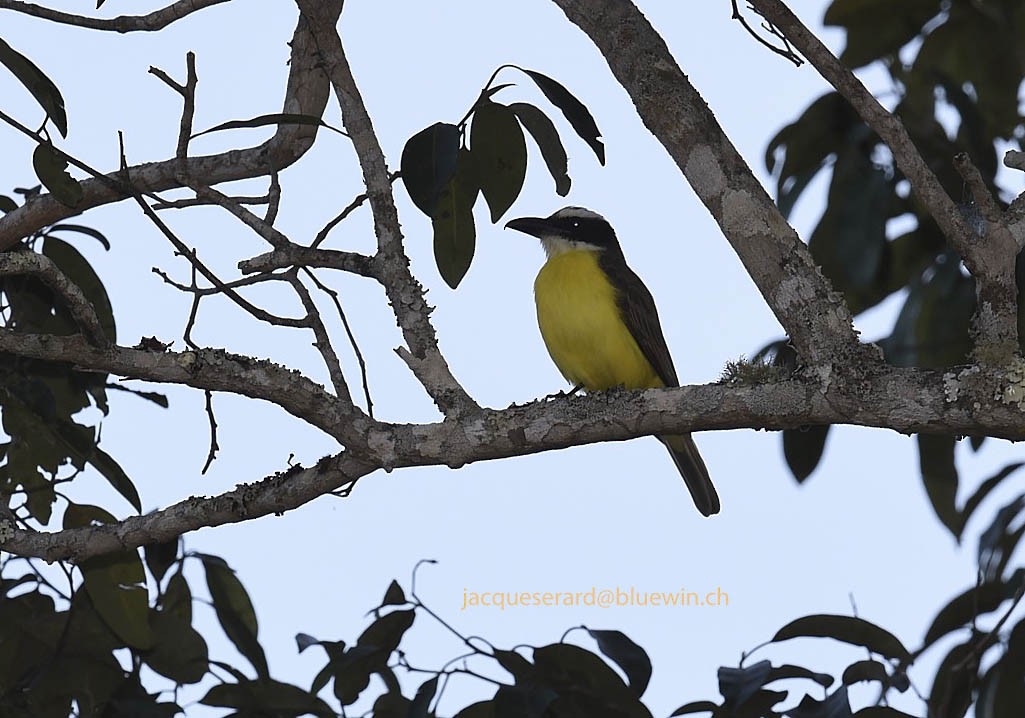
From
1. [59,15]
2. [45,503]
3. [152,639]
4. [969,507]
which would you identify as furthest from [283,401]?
[969,507]

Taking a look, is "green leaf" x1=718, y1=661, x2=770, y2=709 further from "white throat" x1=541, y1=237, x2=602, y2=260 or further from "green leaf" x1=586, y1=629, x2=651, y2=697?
"white throat" x1=541, y1=237, x2=602, y2=260

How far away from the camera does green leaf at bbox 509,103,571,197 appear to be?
3355 mm

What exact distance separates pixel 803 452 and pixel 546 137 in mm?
1929

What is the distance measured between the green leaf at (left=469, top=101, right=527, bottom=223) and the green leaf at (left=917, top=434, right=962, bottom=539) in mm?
2320

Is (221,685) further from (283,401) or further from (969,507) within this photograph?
(969,507)

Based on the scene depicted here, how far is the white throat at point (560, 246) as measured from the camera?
5406 mm

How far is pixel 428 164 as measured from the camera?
3082 millimetres

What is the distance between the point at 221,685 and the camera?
3549 millimetres

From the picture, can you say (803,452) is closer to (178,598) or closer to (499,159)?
(499,159)

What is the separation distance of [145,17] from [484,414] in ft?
4.02

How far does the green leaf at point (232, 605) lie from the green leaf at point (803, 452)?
6.56 feet

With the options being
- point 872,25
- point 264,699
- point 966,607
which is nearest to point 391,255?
point 264,699

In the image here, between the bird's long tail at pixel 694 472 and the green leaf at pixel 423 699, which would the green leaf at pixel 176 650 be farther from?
the bird's long tail at pixel 694 472

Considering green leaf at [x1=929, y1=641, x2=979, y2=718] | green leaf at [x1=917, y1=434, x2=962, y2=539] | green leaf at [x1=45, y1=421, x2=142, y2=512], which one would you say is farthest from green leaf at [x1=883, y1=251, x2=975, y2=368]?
green leaf at [x1=45, y1=421, x2=142, y2=512]
